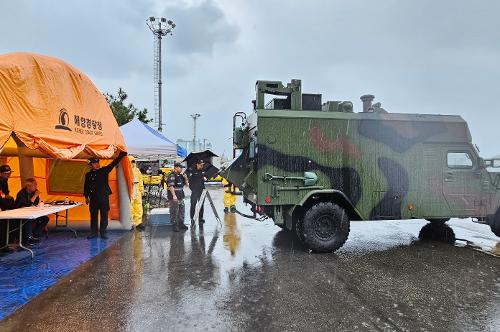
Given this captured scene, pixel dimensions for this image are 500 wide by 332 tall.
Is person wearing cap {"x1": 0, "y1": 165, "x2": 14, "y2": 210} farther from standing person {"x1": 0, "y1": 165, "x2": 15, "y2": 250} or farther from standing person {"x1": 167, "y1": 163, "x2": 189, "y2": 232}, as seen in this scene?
standing person {"x1": 167, "y1": 163, "x2": 189, "y2": 232}

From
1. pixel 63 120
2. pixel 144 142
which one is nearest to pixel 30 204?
pixel 63 120

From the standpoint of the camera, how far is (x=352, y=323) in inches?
149

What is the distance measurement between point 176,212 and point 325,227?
4.22m

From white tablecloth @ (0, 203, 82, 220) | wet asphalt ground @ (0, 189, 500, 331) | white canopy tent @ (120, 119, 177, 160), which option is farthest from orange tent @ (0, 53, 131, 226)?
white canopy tent @ (120, 119, 177, 160)

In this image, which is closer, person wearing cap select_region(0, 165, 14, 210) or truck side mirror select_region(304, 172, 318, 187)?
truck side mirror select_region(304, 172, 318, 187)

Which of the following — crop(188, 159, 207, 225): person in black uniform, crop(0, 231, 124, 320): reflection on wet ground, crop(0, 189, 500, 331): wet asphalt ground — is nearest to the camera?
crop(0, 189, 500, 331): wet asphalt ground

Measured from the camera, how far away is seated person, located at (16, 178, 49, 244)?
723cm

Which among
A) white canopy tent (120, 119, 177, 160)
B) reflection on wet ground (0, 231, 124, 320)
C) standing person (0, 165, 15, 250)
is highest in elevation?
white canopy tent (120, 119, 177, 160)

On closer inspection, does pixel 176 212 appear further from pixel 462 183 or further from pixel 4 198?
pixel 462 183

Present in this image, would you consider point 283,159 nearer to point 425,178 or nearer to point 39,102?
point 425,178

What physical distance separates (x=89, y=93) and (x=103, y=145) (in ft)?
4.63

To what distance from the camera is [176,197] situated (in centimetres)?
930

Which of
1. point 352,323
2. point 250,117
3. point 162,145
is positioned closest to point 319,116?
point 250,117

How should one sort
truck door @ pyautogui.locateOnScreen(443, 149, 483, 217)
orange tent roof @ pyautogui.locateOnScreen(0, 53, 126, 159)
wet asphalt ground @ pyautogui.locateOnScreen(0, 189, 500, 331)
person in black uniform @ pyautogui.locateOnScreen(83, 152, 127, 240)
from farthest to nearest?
person in black uniform @ pyautogui.locateOnScreen(83, 152, 127, 240), truck door @ pyautogui.locateOnScreen(443, 149, 483, 217), orange tent roof @ pyautogui.locateOnScreen(0, 53, 126, 159), wet asphalt ground @ pyautogui.locateOnScreen(0, 189, 500, 331)
